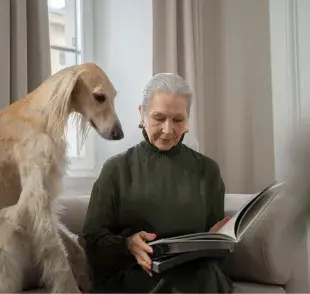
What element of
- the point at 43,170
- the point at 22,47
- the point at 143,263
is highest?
the point at 22,47

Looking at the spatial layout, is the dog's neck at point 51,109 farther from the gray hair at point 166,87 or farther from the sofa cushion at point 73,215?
the sofa cushion at point 73,215

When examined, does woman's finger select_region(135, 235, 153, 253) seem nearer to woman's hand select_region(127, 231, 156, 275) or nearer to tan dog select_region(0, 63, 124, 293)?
woman's hand select_region(127, 231, 156, 275)

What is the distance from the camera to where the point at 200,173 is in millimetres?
1235

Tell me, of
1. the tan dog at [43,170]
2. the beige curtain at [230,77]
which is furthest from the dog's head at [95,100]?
the beige curtain at [230,77]

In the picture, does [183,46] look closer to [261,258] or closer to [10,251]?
[261,258]

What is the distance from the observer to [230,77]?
256 centimetres

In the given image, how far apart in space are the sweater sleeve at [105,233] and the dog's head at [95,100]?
0.09m

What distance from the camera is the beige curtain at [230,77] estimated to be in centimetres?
235

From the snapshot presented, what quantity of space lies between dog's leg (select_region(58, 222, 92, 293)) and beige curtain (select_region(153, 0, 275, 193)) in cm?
117

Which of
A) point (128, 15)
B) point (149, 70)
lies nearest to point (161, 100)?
point (149, 70)

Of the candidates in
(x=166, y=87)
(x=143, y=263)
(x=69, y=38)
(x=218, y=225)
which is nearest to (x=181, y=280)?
(x=143, y=263)

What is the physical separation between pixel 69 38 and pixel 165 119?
1.35 m

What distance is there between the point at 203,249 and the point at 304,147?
675 millimetres

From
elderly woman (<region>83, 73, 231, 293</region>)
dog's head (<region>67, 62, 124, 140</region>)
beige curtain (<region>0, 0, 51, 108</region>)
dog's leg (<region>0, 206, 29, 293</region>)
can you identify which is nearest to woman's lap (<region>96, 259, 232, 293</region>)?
Result: elderly woman (<region>83, 73, 231, 293</region>)
